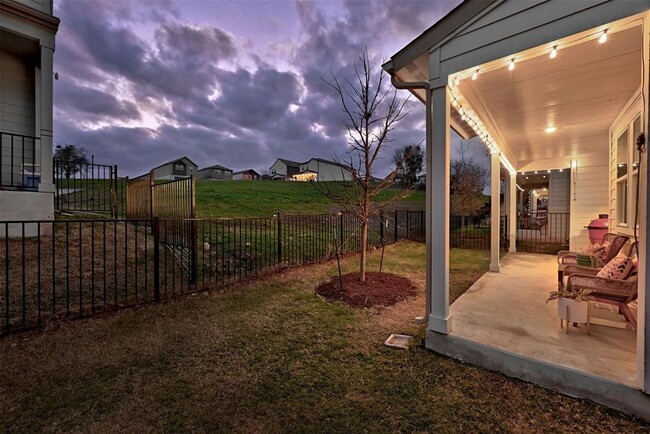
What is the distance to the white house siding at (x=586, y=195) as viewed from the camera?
6934 mm

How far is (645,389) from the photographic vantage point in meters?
1.83

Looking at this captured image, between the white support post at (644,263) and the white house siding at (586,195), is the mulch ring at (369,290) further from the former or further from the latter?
the white house siding at (586,195)

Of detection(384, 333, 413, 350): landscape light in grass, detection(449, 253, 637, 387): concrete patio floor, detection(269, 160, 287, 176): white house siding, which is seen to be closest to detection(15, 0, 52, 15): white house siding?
detection(384, 333, 413, 350): landscape light in grass

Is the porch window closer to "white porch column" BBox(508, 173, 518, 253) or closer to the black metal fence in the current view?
"white porch column" BBox(508, 173, 518, 253)

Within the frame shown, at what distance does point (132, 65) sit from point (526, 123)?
52.6 feet

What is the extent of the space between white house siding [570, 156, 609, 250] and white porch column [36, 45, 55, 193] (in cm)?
1236

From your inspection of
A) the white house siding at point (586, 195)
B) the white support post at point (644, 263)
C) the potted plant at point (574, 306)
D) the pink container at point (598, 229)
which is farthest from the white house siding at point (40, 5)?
the white house siding at point (586, 195)

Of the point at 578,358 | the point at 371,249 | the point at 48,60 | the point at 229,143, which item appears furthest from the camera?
the point at 229,143

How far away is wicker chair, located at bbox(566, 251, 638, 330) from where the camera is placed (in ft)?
8.94

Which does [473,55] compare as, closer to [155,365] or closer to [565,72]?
[565,72]

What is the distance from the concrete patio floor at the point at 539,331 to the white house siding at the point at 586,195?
4.06m

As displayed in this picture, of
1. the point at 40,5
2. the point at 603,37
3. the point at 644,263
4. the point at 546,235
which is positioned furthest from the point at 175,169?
the point at 644,263

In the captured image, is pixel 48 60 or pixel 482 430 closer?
pixel 482 430

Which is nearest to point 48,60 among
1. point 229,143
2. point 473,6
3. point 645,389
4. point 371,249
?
point 473,6
